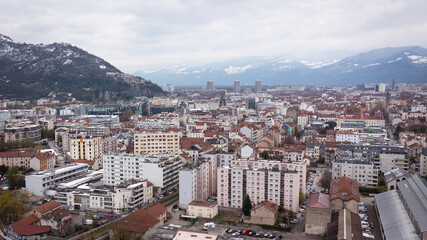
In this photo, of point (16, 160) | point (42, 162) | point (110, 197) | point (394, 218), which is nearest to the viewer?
point (394, 218)

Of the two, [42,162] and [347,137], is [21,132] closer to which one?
[42,162]

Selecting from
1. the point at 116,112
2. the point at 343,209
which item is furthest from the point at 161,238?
the point at 116,112

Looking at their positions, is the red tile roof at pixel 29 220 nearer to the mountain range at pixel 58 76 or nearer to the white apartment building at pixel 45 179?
the white apartment building at pixel 45 179

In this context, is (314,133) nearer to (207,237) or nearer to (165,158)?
(165,158)

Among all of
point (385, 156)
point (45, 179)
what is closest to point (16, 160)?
point (45, 179)

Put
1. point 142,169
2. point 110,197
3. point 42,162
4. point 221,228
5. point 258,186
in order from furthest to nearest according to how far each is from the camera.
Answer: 1. point 42,162
2. point 142,169
3. point 110,197
4. point 258,186
5. point 221,228

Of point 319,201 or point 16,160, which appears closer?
point 319,201
